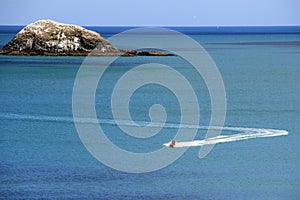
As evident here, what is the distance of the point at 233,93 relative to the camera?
58.6m

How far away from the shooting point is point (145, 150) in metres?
36.6

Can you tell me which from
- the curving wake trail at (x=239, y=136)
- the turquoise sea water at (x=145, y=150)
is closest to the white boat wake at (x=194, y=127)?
the curving wake trail at (x=239, y=136)

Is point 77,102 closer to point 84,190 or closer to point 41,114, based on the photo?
point 41,114

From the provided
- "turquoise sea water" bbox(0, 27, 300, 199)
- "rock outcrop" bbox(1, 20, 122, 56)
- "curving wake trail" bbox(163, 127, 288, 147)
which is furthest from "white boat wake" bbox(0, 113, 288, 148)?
"rock outcrop" bbox(1, 20, 122, 56)

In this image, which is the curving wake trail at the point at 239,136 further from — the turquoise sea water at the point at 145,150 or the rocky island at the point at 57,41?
the rocky island at the point at 57,41

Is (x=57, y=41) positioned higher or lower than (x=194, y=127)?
lower

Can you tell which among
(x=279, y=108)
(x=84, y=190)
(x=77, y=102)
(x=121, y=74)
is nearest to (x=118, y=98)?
(x=77, y=102)

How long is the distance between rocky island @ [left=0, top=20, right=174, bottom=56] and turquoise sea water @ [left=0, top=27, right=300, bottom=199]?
26.6m

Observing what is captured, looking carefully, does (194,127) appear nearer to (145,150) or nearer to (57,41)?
(145,150)

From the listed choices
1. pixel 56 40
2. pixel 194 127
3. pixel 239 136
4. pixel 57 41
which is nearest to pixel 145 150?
pixel 239 136

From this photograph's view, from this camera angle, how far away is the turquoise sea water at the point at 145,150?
2969cm

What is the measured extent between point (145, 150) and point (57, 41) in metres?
57.8

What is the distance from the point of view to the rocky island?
91.4 m

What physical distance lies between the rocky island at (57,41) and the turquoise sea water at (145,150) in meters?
26.6
